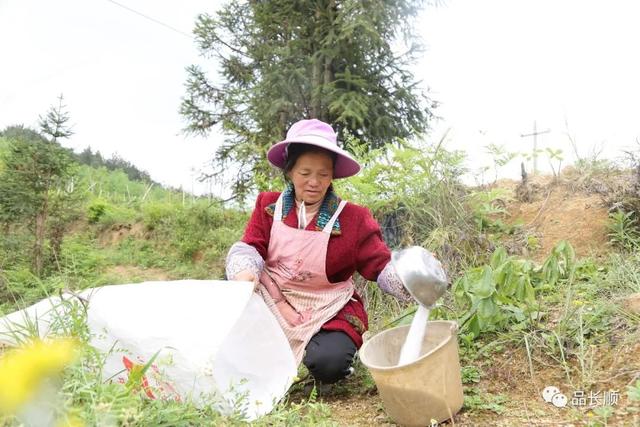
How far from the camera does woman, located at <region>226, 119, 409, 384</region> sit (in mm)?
2055

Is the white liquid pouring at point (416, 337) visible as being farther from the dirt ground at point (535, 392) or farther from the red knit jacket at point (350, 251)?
the red knit jacket at point (350, 251)

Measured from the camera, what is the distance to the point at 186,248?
6047 millimetres

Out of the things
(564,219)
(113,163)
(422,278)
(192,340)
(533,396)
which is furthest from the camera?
(113,163)

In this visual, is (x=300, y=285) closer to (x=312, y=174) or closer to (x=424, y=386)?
(x=312, y=174)

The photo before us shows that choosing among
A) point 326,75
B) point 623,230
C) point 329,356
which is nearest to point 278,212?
point 329,356

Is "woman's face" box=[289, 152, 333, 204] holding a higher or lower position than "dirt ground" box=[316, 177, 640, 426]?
higher

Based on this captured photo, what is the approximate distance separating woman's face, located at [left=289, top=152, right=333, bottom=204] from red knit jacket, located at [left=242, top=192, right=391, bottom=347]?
0.40ft

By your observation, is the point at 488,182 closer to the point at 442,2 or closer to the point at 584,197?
the point at 584,197

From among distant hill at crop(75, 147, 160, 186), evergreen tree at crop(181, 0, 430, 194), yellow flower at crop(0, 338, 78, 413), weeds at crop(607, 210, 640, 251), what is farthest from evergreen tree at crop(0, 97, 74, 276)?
distant hill at crop(75, 147, 160, 186)

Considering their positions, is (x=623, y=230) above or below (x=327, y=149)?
below

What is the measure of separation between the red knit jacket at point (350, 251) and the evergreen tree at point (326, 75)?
4378 mm

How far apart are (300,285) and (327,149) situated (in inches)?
21.9

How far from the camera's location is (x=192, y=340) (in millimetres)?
1461

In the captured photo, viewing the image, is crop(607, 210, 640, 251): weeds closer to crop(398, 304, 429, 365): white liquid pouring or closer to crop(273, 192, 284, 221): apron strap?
crop(398, 304, 429, 365): white liquid pouring
